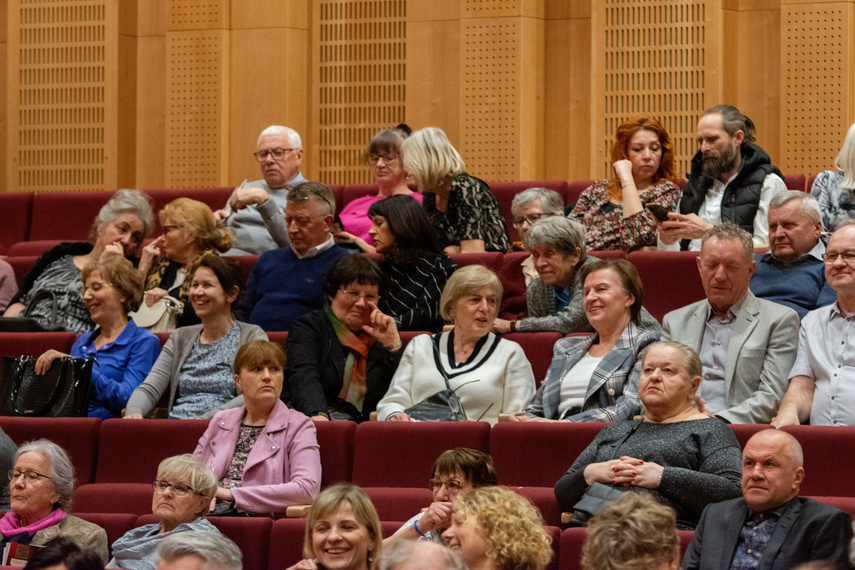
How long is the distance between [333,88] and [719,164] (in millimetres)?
2447

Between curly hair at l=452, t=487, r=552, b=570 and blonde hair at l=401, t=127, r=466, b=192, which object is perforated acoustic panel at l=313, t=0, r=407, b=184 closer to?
blonde hair at l=401, t=127, r=466, b=192

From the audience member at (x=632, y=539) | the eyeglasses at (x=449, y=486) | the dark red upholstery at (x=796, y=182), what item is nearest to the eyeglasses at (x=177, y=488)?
the eyeglasses at (x=449, y=486)

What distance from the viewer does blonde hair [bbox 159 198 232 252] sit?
4484 mm

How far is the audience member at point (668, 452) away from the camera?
288 cm

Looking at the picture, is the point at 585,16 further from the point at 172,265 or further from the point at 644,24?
the point at 172,265

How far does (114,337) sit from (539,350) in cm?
131

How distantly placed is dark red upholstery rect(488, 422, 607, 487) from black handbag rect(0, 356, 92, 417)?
1268 millimetres

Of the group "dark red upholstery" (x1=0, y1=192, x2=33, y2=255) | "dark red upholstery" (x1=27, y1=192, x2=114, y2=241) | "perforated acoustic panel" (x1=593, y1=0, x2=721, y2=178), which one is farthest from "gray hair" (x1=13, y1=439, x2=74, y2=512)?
"perforated acoustic panel" (x1=593, y1=0, x2=721, y2=178)

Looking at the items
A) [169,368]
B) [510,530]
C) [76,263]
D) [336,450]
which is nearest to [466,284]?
[336,450]

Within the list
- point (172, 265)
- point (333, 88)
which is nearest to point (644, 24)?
point (333, 88)

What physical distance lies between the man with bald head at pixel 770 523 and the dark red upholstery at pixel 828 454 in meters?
0.31

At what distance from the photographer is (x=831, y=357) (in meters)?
3.31

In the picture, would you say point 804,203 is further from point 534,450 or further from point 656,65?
point 656,65

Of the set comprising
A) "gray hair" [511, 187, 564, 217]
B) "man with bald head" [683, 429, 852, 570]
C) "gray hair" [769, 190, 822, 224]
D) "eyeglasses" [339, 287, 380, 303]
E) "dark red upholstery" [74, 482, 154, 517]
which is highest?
"gray hair" [511, 187, 564, 217]
